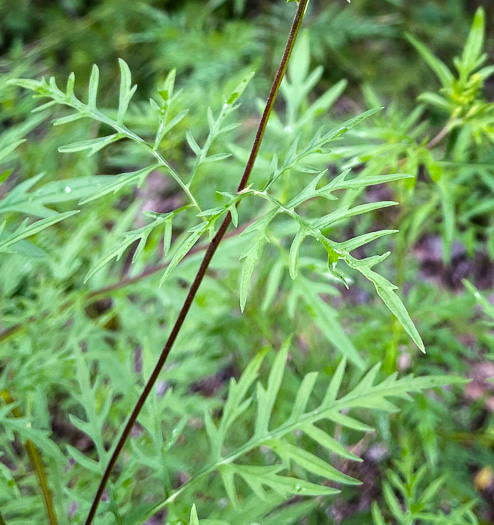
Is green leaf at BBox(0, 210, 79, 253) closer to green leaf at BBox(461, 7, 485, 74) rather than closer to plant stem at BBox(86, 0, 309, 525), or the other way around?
plant stem at BBox(86, 0, 309, 525)

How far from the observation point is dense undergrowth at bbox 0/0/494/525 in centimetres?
76

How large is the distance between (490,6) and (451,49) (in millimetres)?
385

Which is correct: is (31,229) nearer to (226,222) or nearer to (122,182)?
(122,182)

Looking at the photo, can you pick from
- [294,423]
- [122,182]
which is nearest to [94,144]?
[122,182]

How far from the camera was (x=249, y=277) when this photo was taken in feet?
1.85

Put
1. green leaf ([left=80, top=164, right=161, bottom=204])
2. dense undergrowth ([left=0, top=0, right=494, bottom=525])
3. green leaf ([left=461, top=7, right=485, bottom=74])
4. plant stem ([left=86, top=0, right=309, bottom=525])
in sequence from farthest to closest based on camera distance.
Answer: green leaf ([left=461, top=7, right=485, bottom=74]) < dense undergrowth ([left=0, top=0, right=494, bottom=525]) < green leaf ([left=80, top=164, right=161, bottom=204]) < plant stem ([left=86, top=0, right=309, bottom=525])

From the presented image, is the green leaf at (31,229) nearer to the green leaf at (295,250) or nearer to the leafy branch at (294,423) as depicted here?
the green leaf at (295,250)

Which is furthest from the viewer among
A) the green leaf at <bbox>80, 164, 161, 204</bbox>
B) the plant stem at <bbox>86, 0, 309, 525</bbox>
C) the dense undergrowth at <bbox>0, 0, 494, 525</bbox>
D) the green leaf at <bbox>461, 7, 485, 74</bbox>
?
the green leaf at <bbox>461, 7, 485, 74</bbox>

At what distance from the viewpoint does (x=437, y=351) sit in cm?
145

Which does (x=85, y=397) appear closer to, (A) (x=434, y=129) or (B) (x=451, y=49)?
(A) (x=434, y=129)

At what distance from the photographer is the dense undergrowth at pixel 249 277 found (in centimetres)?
76

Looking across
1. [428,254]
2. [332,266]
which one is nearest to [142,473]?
[332,266]

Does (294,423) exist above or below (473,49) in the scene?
below

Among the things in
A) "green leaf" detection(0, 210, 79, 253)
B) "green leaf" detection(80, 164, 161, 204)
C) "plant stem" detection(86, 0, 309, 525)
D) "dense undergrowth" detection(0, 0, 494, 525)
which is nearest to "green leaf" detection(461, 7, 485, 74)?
"dense undergrowth" detection(0, 0, 494, 525)
